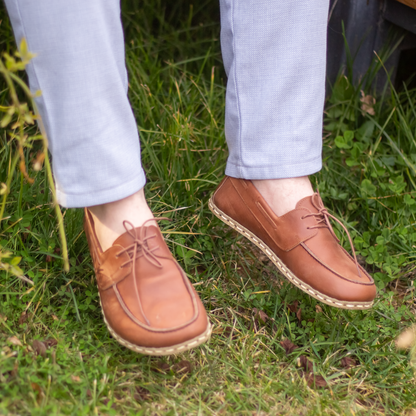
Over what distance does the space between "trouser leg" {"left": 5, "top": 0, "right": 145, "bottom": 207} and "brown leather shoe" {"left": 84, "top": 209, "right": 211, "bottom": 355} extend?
155 millimetres

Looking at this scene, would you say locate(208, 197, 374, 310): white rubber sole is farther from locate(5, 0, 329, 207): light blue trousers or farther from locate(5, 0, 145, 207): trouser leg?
locate(5, 0, 145, 207): trouser leg

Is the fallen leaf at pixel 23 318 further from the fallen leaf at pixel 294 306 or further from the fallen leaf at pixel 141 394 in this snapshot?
the fallen leaf at pixel 294 306

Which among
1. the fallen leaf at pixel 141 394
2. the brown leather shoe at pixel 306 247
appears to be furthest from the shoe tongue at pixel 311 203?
the fallen leaf at pixel 141 394

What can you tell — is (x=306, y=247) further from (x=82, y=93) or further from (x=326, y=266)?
(x=82, y=93)

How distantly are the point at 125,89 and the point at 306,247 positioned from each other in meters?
0.67

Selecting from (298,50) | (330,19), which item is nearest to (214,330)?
(298,50)

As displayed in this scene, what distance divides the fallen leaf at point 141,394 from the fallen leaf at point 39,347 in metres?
0.26

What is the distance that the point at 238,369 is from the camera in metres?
1.25

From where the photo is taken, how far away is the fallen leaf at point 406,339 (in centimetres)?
140

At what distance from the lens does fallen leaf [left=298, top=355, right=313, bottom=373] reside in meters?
1.33

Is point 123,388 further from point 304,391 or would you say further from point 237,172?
point 237,172

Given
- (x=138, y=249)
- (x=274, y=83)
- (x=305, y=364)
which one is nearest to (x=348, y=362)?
(x=305, y=364)

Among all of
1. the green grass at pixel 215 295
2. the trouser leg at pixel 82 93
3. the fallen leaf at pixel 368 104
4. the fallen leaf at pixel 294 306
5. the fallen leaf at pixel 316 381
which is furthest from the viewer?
the fallen leaf at pixel 368 104

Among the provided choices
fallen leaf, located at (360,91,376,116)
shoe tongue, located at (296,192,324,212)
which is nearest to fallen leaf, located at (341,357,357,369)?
shoe tongue, located at (296,192,324,212)
